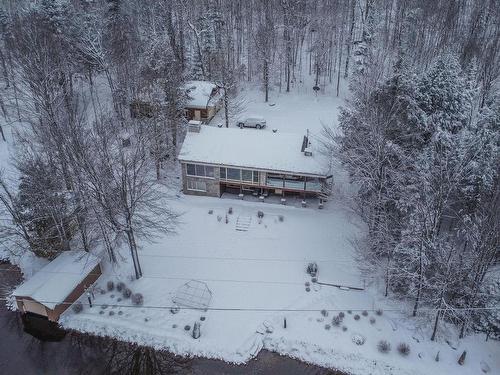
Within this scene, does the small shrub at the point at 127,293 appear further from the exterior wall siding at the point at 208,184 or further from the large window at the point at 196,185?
the large window at the point at 196,185

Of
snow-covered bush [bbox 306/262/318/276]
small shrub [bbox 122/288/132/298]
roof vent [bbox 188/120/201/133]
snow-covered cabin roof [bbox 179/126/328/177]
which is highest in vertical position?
roof vent [bbox 188/120/201/133]

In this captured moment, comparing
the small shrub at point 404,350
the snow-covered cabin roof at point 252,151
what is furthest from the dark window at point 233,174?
the small shrub at point 404,350

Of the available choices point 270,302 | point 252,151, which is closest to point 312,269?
point 270,302

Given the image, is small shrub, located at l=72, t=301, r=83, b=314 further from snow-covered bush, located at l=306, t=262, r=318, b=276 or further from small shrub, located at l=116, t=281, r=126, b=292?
snow-covered bush, located at l=306, t=262, r=318, b=276

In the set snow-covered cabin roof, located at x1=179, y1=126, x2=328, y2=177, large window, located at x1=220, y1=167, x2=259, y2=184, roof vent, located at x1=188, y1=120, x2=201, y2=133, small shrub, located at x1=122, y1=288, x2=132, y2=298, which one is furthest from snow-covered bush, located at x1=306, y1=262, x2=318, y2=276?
roof vent, located at x1=188, y1=120, x2=201, y2=133

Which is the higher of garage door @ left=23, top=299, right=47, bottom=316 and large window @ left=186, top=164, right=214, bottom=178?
large window @ left=186, top=164, right=214, bottom=178

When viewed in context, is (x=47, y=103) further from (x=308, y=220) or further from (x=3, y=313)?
(x=308, y=220)

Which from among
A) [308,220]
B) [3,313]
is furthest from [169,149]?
[3,313]
